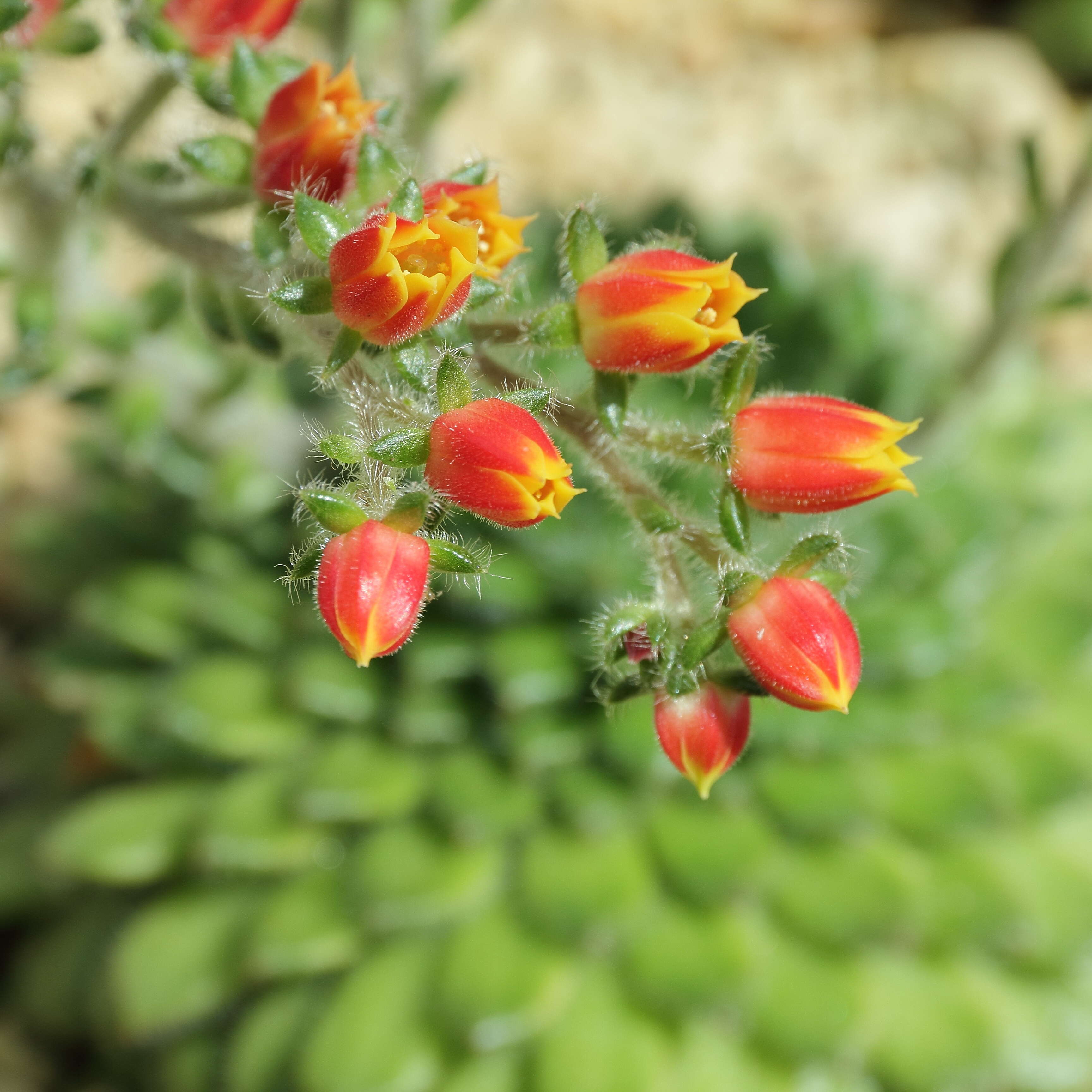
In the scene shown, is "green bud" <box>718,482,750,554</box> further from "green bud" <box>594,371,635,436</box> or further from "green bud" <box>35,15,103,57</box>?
"green bud" <box>35,15,103,57</box>

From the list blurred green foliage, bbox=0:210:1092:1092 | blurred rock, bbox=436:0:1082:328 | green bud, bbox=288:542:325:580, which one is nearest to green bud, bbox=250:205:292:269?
green bud, bbox=288:542:325:580

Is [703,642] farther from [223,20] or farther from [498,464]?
[223,20]

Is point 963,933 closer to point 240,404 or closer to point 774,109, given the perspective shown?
point 240,404

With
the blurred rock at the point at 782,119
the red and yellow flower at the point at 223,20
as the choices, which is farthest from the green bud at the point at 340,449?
the blurred rock at the point at 782,119

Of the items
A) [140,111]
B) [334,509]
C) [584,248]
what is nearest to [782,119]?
[140,111]

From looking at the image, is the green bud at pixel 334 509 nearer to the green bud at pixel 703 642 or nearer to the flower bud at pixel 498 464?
the flower bud at pixel 498 464
